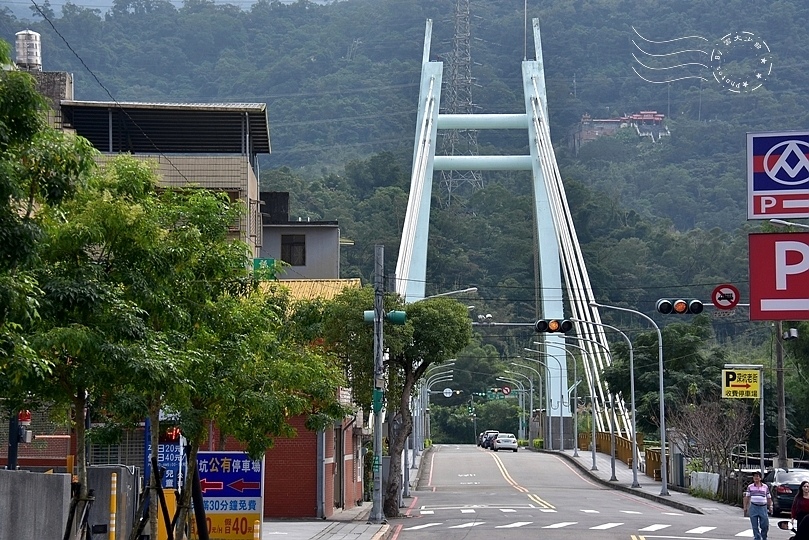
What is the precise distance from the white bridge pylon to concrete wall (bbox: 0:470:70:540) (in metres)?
56.9

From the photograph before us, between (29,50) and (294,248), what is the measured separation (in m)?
15.6

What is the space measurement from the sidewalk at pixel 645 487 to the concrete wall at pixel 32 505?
27053mm

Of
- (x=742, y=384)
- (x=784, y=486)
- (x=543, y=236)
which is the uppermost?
(x=543, y=236)

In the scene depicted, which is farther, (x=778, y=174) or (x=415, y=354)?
(x=415, y=354)

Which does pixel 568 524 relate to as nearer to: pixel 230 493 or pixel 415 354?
pixel 415 354

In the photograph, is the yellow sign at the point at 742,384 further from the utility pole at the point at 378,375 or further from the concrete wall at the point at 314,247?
the utility pole at the point at 378,375

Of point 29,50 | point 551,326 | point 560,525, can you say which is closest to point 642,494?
point 551,326

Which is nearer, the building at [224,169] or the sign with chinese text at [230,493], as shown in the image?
the sign with chinese text at [230,493]

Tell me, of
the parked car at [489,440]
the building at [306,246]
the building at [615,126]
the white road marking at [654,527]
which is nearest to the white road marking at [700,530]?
the white road marking at [654,527]

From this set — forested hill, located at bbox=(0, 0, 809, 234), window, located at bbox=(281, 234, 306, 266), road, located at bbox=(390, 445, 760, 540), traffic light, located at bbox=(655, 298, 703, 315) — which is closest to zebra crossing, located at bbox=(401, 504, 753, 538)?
road, located at bbox=(390, 445, 760, 540)

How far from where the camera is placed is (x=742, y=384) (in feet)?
158

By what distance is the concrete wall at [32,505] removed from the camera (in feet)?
48.9

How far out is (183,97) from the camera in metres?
180

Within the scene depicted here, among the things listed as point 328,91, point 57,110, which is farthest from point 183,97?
point 57,110
